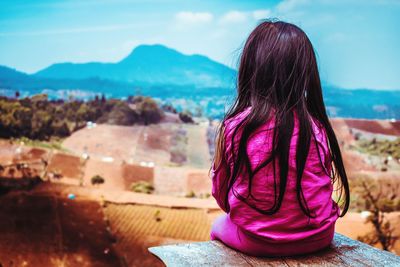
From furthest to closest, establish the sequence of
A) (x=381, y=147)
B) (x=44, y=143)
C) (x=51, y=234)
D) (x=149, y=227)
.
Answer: (x=381, y=147), (x=44, y=143), (x=149, y=227), (x=51, y=234)

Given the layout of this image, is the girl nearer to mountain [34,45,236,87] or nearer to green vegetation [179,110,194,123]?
mountain [34,45,236,87]

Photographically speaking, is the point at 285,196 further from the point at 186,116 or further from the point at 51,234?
the point at 186,116

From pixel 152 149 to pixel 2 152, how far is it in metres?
1.71

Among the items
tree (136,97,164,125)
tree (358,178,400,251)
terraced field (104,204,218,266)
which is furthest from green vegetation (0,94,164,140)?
tree (358,178,400,251)

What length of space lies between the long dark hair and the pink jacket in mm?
20

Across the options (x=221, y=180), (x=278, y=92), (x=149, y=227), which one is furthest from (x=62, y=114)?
(x=278, y=92)

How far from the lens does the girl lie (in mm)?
1531

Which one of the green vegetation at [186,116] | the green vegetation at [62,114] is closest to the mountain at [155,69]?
the green vegetation at [62,114]

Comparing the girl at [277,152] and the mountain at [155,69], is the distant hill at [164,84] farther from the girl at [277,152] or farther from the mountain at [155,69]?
the girl at [277,152]

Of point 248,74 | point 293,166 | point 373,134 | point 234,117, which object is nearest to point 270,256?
point 293,166

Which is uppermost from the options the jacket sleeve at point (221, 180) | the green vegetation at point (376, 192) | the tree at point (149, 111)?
the jacket sleeve at point (221, 180)

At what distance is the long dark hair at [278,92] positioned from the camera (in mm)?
1524

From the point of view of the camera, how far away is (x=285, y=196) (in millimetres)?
1561

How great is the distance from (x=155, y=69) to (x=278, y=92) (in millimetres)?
5033
